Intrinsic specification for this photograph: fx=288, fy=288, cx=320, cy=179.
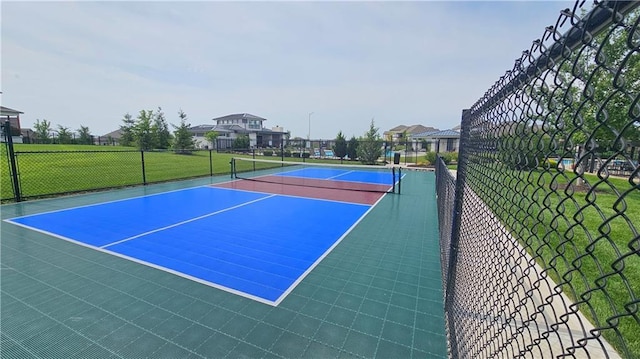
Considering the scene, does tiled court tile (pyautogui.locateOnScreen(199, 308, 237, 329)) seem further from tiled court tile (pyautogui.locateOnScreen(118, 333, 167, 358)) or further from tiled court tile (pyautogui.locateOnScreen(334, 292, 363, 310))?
tiled court tile (pyautogui.locateOnScreen(334, 292, 363, 310))

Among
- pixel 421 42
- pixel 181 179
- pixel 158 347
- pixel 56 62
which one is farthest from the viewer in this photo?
pixel 56 62

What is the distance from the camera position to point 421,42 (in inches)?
393

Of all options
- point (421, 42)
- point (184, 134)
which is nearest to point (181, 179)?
point (421, 42)

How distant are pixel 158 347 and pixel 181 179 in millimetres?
11632

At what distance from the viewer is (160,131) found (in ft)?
108

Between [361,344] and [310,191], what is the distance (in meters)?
8.55

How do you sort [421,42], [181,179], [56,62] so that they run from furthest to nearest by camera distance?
1. [56,62]
2. [181,179]
3. [421,42]

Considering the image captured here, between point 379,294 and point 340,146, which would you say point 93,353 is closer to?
point 379,294

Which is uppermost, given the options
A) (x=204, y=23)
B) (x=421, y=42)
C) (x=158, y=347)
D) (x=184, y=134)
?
(x=204, y=23)

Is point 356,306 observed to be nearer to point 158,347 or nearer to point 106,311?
point 158,347

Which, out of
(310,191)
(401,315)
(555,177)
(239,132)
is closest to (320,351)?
(401,315)

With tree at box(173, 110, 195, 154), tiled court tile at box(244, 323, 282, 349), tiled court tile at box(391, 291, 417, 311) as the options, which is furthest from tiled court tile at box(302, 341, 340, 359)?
tree at box(173, 110, 195, 154)

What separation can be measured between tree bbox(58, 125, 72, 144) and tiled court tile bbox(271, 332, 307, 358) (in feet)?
149

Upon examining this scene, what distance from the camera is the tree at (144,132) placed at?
101 ft
